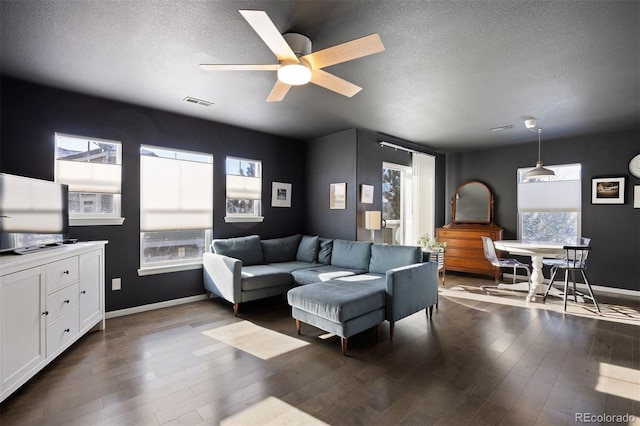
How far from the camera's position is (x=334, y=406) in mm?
1982

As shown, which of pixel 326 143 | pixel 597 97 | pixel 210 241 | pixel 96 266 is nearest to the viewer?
pixel 96 266

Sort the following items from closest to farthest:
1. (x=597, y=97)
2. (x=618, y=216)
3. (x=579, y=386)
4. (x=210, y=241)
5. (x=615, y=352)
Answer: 1. (x=579, y=386)
2. (x=615, y=352)
3. (x=597, y=97)
4. (x=210, y=241)
5. (x=618, y=216)

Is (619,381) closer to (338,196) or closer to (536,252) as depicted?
(536,252)

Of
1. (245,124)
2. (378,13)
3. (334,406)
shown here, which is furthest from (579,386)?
(245,124)

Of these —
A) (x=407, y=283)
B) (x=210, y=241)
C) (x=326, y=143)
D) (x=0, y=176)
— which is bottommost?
(x=407, y=283)

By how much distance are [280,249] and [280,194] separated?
40.5 inches

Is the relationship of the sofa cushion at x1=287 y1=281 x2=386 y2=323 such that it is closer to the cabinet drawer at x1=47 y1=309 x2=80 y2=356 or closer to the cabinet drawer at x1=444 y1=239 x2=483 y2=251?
the cabinet drawer at x1=47 y1=309 x2=80 y2=356

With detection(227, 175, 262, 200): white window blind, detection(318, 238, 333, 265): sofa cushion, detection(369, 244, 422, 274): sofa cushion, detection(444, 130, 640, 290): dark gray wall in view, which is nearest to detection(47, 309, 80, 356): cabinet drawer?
detection(227, 175, 262, 200): white window blind

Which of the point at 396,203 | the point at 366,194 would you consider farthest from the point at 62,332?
the point at 396,203

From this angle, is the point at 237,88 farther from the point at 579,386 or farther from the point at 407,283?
the point at 579,386

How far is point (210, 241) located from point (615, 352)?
185 inches

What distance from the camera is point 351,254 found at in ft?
14.4

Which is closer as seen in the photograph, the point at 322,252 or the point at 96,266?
the point at 96,266

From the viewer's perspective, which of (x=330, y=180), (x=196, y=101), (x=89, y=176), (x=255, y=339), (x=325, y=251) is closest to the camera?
(x=255, y=339)
